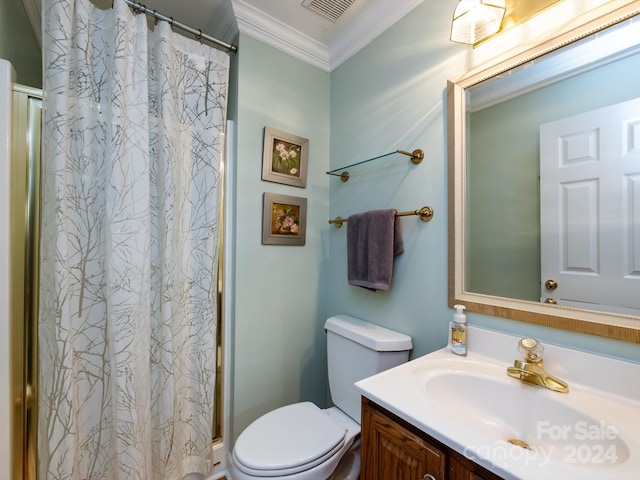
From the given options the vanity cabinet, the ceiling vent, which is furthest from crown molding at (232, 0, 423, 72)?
the vanity cabinet

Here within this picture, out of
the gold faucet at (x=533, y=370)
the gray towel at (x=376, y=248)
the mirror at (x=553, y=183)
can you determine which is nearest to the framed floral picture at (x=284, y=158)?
the gray towel at (x=376, y=248)

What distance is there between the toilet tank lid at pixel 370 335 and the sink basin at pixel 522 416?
26cm

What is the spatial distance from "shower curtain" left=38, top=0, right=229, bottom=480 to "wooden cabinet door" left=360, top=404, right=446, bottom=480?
0.83 meters

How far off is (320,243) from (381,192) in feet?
1.62

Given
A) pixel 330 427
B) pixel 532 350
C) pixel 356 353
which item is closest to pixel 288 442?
pixel 330 427

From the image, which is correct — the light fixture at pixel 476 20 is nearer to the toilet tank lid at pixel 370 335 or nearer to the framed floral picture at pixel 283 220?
the framed floral picture at pixel 283 220

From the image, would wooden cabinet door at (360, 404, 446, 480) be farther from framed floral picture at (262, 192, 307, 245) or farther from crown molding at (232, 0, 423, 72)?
crown molding at (232, 0, 423, 72)

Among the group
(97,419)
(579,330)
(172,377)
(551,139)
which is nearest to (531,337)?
(579,330)

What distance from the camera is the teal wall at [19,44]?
110 centimetres

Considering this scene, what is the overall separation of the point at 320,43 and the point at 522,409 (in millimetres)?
1900

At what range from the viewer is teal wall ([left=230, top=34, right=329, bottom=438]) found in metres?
1.46

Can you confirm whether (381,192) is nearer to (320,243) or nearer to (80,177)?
(320,243)

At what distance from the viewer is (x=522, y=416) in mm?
818

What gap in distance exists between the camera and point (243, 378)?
1.46 m
